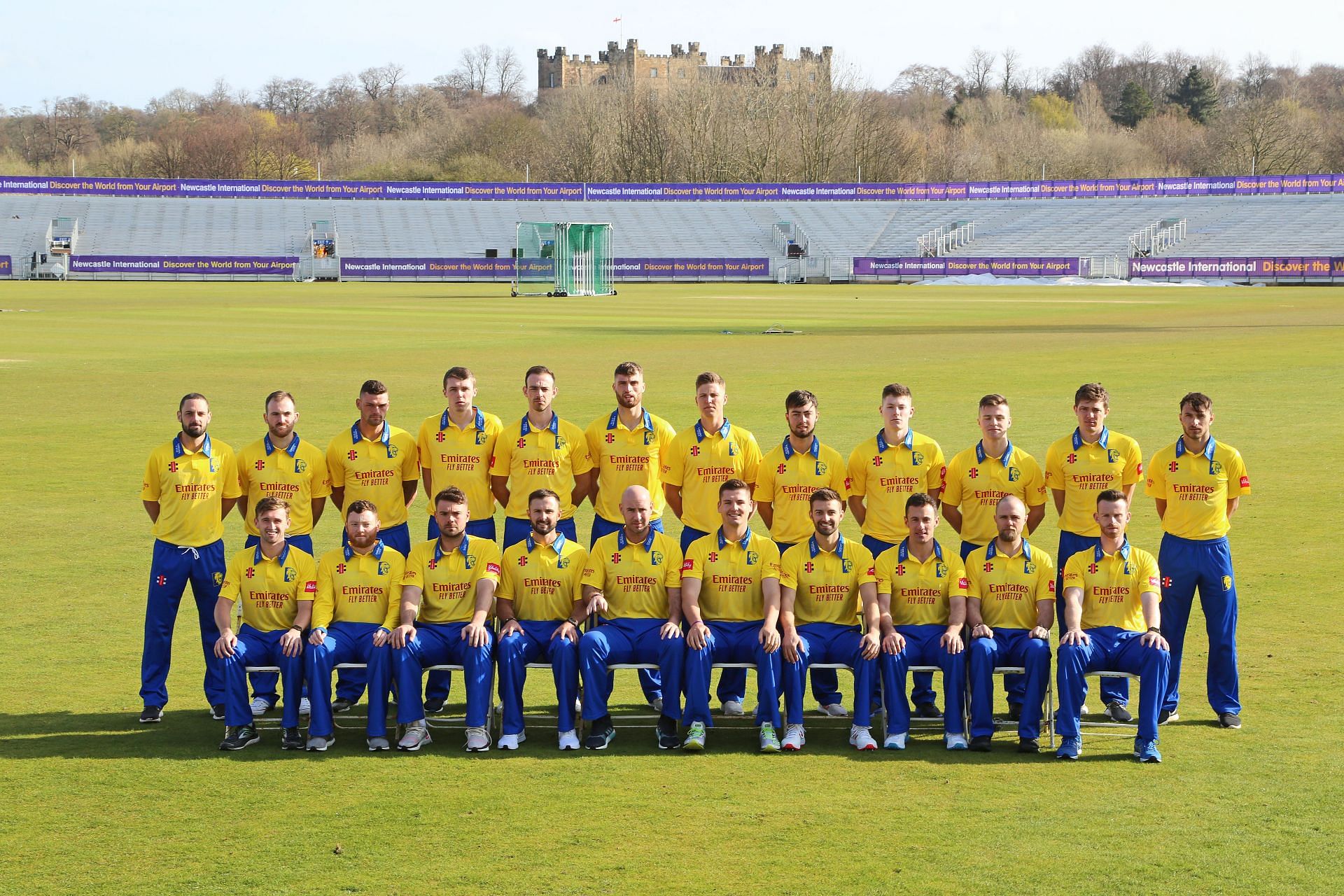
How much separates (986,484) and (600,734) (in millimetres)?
3056

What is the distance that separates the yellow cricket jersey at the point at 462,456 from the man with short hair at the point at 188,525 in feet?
4.61

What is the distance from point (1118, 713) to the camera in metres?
8.93

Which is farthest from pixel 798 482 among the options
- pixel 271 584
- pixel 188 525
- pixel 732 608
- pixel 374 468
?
pixel 188 525

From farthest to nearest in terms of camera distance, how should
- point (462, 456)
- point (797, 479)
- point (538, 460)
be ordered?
point (462, 456) → point (538, 460) → point (797, 479)

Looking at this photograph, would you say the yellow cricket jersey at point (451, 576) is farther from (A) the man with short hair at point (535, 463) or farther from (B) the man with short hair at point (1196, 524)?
(B) the man with short hair at point (1196, 524)

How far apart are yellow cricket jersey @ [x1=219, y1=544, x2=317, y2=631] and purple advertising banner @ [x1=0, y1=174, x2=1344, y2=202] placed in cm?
9035

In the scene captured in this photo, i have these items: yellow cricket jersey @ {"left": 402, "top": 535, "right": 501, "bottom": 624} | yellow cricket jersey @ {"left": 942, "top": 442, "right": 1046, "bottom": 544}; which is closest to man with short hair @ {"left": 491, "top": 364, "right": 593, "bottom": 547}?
yellow cricket jersey @ {"left": 402, "top": 535, "right": 501, "bottom": 624}

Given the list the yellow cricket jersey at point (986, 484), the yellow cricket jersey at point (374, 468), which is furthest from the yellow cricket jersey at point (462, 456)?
the yellow cricket jersey at point (986, 484)

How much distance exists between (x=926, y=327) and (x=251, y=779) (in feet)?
119

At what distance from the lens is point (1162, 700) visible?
8469 mm

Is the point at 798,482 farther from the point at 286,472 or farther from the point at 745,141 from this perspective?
the point at 745,141

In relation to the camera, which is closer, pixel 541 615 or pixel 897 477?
pixel 541 615

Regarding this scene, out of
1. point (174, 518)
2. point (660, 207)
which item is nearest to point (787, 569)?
point (174, 518)

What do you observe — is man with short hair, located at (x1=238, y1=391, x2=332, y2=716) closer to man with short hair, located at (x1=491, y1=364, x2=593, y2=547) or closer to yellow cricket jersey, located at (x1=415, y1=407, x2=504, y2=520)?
yellow cricket jersey, located at (x1=415, y1=407, x2=504, y2=520)
